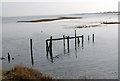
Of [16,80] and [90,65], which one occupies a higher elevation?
[16,80]

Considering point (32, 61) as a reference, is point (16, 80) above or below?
above

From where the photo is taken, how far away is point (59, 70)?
2288 centimetres

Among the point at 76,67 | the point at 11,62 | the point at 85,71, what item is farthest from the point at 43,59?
the point at 85,71

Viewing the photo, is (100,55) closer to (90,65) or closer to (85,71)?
(90,65)

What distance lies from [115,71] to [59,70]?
6180 millimetres

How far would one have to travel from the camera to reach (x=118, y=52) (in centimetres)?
3175

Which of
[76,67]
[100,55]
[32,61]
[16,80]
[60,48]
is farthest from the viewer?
[60,48]

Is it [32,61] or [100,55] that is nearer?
[32,61]

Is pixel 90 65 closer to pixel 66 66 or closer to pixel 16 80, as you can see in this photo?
pixel 66 66

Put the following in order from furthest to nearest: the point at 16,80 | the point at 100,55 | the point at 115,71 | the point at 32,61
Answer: the point at 100,55, the point at 32,61, the point at 115,71, the point at 16,80

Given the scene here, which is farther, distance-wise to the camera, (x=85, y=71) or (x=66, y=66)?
(x=66, y=66)

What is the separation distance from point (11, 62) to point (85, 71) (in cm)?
1170

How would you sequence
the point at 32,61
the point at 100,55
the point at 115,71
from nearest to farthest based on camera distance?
the point at 115,71 → the point at 32,61 → the point at 100,55

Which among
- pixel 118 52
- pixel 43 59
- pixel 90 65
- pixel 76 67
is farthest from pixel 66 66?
pixel 118 52
